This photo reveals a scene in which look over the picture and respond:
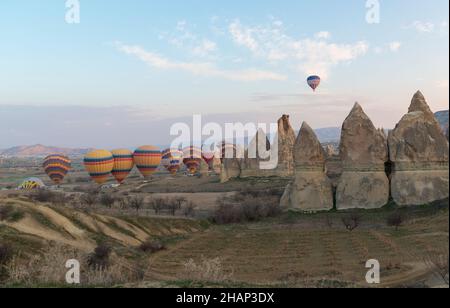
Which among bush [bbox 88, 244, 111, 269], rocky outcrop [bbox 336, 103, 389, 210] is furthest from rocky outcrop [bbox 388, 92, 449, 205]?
bush [bbox 88, 244, 111, 269]

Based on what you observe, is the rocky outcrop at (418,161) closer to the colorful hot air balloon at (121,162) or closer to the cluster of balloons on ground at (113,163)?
the cluster of balloons on ground at (113,163)

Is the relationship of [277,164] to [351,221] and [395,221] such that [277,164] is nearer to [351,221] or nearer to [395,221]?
[351,221]

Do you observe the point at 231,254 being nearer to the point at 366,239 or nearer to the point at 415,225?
the point at 366,239

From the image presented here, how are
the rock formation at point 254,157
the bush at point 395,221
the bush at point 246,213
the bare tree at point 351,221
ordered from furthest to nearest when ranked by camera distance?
the rock formation at point 254,157
the bush at point 246,213
the bare tree at point 351,221
the bush at point 395,221

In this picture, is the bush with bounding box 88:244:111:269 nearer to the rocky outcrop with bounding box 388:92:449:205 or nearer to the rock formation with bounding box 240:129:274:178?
the rocky outcrop with bounding box 388:92:449:205

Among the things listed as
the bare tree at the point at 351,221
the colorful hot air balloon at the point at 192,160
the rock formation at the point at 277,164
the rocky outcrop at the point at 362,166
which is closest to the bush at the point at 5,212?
the bare tree at the point at 351,221

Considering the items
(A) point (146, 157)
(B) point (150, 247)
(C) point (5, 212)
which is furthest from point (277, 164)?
(C) point (5, 212)
